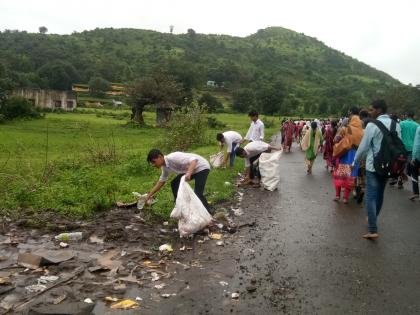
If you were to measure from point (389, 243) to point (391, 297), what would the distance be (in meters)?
2.13

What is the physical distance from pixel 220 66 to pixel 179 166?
95.9m

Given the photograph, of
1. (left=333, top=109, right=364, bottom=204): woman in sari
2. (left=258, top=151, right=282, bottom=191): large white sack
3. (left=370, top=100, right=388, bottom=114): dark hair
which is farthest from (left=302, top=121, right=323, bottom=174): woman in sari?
(left=370, top=100, right=388, bottom=114): dark hair

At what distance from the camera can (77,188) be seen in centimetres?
970

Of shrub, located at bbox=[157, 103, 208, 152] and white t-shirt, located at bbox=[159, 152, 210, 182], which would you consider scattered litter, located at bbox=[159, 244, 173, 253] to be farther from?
shrub, located at bbox=[157, 103, 208, 152]

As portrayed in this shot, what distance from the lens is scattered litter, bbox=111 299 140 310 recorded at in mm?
4609

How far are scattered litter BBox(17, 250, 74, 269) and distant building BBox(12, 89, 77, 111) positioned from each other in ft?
164

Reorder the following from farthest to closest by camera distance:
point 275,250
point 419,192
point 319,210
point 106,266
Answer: point 419,192
point 319,210
point 275,250
point 106,266

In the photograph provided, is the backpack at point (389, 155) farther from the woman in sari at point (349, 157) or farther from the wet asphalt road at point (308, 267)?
the woman in sari at point (349, 157)

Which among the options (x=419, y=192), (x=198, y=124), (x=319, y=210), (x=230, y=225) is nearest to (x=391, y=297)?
(x=230, y=225)

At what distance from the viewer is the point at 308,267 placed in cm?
580

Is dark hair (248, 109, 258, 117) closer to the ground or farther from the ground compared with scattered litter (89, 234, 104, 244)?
farther from the ground

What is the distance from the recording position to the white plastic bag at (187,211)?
6859mm

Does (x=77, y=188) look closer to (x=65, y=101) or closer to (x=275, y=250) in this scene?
(x=275, y=250)

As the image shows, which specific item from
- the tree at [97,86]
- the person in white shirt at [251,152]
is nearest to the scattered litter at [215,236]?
the person in white shirt at [251,152]
